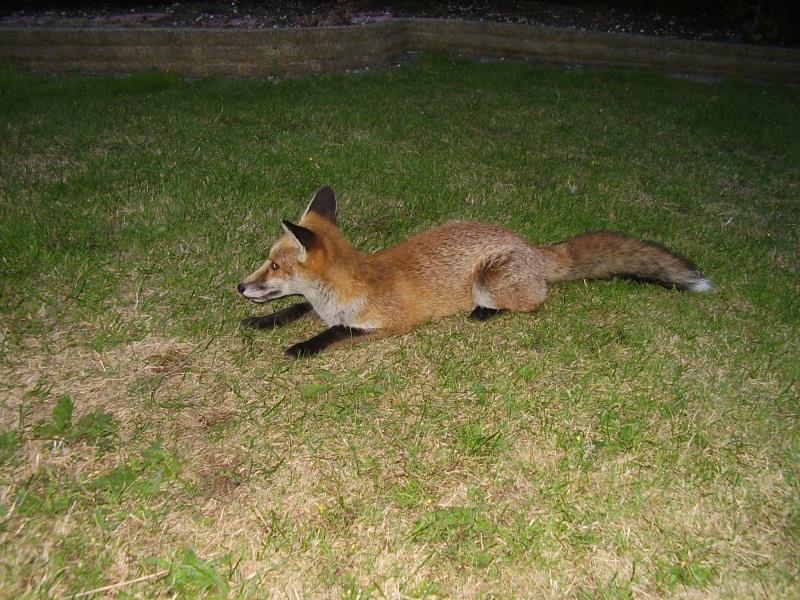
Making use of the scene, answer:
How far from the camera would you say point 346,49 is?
12477 millimetres

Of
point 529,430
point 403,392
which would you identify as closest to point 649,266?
point 529,430

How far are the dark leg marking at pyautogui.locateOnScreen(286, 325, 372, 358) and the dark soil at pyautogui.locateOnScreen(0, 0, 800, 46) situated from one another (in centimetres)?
1136

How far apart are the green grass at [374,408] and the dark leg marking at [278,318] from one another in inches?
4.7

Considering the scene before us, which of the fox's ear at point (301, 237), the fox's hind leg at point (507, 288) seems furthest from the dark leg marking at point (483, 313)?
the fox's ear at point (301, 237)

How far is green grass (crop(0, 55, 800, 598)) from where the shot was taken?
2711 mm

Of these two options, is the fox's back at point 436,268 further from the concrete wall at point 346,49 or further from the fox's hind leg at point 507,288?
the concrete wall at point 346,49

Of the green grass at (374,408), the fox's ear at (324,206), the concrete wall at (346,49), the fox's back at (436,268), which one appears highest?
the concrete wall at (346,49)

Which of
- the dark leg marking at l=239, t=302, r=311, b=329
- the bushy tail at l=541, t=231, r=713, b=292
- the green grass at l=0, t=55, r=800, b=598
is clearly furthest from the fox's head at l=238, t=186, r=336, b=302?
the bushy tail at l=541, t=231, r=713, b=292

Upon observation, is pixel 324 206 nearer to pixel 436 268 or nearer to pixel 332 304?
pixel 332 304

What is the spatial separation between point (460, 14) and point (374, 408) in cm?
1580

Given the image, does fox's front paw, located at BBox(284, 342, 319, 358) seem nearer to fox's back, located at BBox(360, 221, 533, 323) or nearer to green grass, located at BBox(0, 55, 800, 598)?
green grass, located at BBox(0, 55, 800, 598)

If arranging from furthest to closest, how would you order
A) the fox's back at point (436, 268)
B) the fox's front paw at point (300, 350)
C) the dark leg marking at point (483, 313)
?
the dark leg marking at point (483, 313)
the fox's back at point (436, 268)
the fox's front paw at point (300, 350)

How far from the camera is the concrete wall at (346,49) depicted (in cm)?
1114

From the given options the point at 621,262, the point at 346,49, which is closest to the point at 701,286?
the point at 621,262
